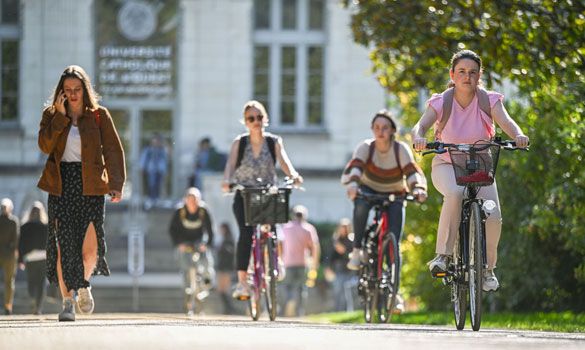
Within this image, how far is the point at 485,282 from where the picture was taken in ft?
35.7

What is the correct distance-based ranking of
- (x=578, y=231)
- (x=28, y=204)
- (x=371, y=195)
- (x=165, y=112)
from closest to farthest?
(x=371, y=195) < (x=578, y=231) < (x=28, y=204) < (x=165, y=112)

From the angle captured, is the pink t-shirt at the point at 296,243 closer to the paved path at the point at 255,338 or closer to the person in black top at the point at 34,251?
the person in black top at the point at 34,251

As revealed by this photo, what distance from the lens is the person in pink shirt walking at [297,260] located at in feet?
81.6

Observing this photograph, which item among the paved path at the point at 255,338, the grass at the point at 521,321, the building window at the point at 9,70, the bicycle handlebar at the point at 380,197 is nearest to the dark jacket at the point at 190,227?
the grass at the point at 521,321

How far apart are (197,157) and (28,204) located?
11.0 ft

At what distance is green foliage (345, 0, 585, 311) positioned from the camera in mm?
15453

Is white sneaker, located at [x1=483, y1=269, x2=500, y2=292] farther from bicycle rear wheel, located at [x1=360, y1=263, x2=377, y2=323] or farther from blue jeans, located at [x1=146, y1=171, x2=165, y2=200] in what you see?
blue jeans, located at [x1=146, y1=171, x2=165, y2=200]

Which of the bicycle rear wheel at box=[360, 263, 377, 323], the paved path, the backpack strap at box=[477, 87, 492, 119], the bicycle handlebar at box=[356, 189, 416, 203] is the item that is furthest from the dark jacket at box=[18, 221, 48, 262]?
the backpack strap at box=[477, 87, 492, 119]

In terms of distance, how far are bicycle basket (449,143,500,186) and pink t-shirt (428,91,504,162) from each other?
0.27 meters

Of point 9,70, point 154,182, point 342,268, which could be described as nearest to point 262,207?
point 342,268

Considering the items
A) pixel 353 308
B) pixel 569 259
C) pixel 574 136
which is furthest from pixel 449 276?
pixel 353 308

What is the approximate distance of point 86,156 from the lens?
40.4 ft

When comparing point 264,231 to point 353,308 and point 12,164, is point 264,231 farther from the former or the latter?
point 12,164

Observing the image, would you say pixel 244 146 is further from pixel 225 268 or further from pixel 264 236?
pixel 225 268
